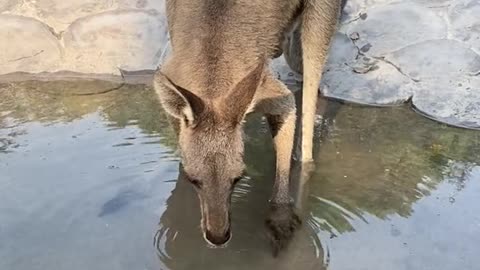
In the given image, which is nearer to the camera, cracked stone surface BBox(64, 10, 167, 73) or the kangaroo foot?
the kangaroo foot

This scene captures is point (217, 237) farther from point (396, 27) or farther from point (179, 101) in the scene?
point (396, 27)

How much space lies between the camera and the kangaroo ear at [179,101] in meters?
2.97

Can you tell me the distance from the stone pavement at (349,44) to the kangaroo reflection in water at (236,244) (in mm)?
1454

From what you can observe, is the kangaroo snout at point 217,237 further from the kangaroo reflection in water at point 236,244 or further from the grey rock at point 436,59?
the grey rock at point 436,59

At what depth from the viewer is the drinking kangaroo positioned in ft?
10.2

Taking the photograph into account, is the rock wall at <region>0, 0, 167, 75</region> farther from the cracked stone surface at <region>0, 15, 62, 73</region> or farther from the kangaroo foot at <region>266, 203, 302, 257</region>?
the kangaroo foot at <region>266, 203, 302, 257</region>

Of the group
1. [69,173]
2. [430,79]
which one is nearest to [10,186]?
[69,173]

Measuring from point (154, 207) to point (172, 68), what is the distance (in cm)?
77

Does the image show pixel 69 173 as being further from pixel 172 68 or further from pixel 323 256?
pixel 323 256

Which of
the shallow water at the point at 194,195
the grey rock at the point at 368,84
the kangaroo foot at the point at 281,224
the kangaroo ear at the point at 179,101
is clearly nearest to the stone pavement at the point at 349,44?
the grey rock at the point at 368,84

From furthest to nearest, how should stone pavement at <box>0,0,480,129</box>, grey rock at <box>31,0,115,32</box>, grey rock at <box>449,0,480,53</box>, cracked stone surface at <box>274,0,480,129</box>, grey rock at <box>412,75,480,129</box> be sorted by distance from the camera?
grey rock at <box>31,0,115,32</box>
grey rock at <box>449,0,480,53</box>
stone pavement at <box>0,0,480,129</box>
cracked stone surface at <box>274,0,480,129</box>
grey rock at <box>412,75,480,129</box>

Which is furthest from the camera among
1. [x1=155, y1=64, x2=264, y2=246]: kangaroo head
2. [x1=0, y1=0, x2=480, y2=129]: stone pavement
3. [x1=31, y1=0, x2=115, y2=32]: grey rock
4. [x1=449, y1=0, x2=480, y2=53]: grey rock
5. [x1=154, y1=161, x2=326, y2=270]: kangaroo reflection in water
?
[x1=31, y1=0, x2=115, y2=32]: grey rock

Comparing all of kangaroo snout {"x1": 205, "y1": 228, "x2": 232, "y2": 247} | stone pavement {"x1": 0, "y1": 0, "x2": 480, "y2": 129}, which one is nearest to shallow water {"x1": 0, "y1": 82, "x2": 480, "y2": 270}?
stone pavement {"x1": 0, "y1": 0, "x2": 480, "y2": 129}

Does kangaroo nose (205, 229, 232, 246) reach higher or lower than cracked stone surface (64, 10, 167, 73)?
higher
